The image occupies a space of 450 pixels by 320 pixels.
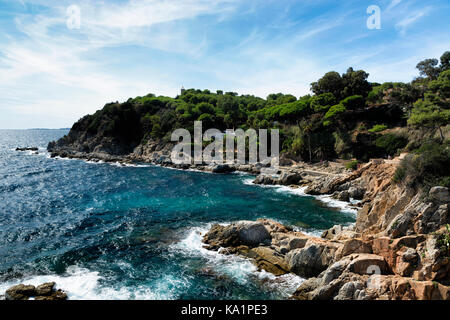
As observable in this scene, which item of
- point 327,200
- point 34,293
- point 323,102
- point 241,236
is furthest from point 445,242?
point 323,102

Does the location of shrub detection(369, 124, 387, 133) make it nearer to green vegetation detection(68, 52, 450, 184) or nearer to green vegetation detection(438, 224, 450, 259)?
green vegetation detection(68, 52, 450, 184)

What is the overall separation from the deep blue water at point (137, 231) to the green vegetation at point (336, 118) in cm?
2325

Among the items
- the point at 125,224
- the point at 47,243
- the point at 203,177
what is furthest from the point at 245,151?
the point at 47,243

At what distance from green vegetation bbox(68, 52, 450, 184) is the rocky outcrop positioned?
43500 mm

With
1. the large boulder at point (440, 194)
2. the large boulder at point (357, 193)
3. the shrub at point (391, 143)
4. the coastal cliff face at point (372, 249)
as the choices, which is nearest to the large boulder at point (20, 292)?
the coastal cliff face at point (372, 249)

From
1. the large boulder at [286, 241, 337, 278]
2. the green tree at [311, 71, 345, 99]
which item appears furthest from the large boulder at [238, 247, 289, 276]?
the green tree at [311, 71, 345, 99]

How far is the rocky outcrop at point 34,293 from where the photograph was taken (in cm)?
1514

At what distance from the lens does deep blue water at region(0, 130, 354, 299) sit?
664 inches

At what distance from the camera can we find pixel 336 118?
212ft

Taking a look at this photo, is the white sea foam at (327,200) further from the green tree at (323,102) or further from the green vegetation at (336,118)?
the green tree at (323,102)

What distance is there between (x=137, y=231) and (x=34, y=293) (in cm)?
1060

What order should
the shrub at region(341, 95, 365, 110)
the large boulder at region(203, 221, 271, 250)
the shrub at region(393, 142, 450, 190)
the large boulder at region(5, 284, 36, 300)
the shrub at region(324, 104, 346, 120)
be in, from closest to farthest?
the large boulder at region(5, 284, 36, 300), the shrub at region(393, 142, 450, 190), the large boulder at region(203, 221, 271, 250), the shrub at region(324, 104, 346, 120), the shrub at region(341, 95, 365, 110)

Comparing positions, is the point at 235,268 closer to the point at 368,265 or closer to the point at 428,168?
the point at 368,265
